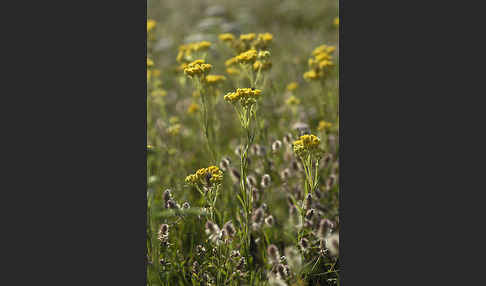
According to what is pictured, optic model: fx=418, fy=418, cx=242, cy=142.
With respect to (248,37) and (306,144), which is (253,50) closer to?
(248,37)

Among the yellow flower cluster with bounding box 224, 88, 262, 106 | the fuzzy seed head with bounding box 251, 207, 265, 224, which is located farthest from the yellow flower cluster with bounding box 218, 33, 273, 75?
the fuzzy seed head with bounding box 251, 207, 265, 224

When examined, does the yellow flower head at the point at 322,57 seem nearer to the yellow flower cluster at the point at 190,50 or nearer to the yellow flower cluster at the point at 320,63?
the yellow flower cluster at the point at 320,63

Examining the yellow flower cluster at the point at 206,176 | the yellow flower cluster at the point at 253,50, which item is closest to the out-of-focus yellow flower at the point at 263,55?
the yellow flower cluster at the point at 253,50

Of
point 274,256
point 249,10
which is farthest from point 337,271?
point 249,10

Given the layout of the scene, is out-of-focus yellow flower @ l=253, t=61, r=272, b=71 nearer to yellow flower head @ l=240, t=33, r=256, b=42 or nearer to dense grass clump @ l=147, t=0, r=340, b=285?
dense grass clump @ l=147, t=0, r=340, b=285

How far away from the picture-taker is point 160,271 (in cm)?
204

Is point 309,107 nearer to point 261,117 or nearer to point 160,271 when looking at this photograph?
point 261,117

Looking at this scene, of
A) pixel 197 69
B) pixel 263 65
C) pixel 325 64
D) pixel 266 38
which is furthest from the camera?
pixel 325 64

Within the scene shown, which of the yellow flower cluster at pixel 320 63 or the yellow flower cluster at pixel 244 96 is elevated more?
the yellow flower cluster at pixel 320 63

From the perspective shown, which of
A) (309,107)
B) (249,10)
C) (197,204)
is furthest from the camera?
(249,10)

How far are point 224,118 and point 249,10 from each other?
4915mm

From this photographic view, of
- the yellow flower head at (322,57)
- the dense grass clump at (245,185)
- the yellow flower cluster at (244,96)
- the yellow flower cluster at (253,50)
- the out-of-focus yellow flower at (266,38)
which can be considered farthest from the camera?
the yellow flower head at (322,57)

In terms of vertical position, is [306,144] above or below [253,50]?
below

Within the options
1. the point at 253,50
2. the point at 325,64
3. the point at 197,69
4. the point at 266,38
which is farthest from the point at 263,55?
the point at 325,64
